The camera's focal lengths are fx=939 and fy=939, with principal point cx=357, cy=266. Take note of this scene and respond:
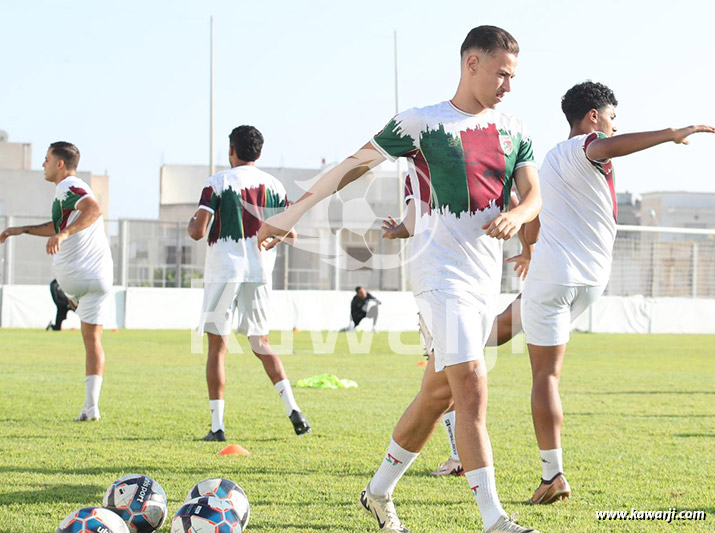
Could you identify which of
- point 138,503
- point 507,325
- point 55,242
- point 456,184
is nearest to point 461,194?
point 456,184

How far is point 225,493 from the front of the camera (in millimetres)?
4137

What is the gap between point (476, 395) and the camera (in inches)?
158

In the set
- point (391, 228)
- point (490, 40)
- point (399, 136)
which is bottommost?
point (391, 228)

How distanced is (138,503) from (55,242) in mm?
4410

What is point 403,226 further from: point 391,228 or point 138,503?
point 138,503

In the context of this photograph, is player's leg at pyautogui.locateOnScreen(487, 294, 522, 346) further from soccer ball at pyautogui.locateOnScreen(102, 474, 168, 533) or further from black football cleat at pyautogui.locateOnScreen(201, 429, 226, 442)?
black football cleat at pyautogui.locateOnScreen(201, 429, 226, 442)

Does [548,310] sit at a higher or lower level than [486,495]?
higher

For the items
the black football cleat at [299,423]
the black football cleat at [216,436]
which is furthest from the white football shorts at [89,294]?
the black football cleat at [299,423]

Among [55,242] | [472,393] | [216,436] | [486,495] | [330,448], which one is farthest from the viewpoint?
[55,242]

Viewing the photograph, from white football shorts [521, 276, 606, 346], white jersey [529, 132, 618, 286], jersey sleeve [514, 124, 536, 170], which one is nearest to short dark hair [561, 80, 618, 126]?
Answer: white jersey [529, 132, 618, 286]

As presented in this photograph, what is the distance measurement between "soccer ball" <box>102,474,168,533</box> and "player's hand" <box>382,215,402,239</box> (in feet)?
5.98

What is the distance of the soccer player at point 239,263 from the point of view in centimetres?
752

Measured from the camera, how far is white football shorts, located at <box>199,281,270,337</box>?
7559mm

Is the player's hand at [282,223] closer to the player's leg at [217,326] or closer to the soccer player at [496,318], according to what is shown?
the soccer player at [496,318]
